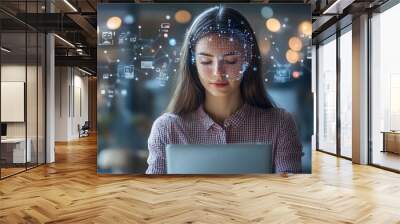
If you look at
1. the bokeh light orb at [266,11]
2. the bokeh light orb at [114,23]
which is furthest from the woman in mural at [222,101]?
the bokeh light orb at [114,23]

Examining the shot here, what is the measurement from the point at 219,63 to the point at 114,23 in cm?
184

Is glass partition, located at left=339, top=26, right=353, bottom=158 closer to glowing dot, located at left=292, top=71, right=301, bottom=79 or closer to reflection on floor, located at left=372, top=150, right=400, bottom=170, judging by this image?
reflection on floor, located at left=372, top=150, right=400, bottom=170

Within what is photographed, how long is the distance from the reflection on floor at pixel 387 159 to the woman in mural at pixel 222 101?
243cm

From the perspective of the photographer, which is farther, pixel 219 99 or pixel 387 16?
pixel 387 16

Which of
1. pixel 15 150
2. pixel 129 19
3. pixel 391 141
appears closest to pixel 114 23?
pixel 129 19

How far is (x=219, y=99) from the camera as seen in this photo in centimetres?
607

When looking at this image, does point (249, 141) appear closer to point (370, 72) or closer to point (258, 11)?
point (258, 11)

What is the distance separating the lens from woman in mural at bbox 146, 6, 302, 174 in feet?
19.8

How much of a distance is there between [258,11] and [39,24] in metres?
4.58

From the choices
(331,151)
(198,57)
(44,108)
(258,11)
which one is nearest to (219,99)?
(198,57)

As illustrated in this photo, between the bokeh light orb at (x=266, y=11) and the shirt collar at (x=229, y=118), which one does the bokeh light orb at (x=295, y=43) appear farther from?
the shirt collar at (x=229, y=118)

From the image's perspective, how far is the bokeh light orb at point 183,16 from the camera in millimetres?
6168
